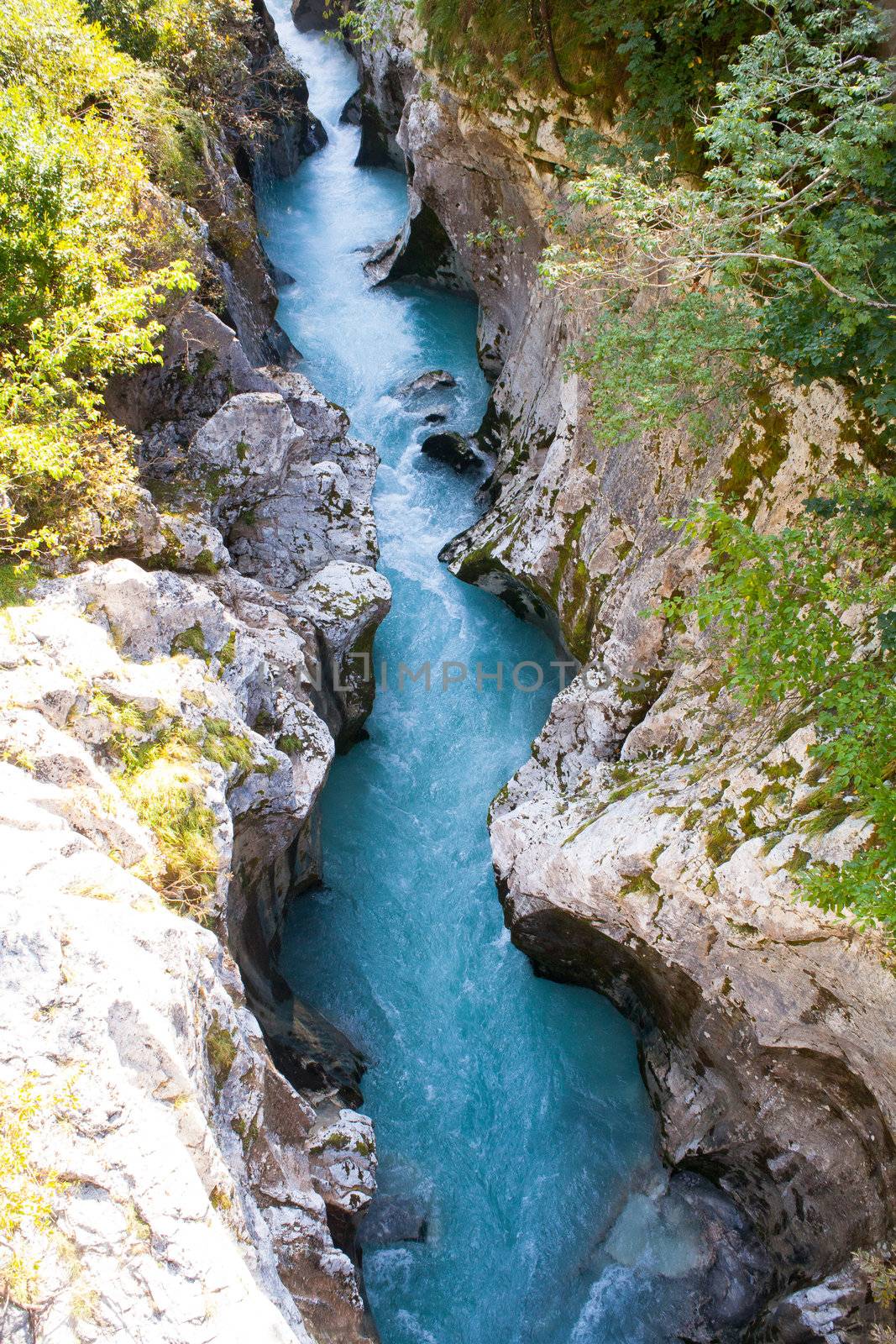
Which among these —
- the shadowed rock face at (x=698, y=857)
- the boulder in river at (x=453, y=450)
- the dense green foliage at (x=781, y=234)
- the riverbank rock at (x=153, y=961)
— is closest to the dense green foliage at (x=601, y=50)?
the dense green foliage at (x=781, y=234)

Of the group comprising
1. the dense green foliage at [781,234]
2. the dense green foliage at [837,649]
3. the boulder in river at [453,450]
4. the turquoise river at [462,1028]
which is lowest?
the turquoise river at [462,1028]

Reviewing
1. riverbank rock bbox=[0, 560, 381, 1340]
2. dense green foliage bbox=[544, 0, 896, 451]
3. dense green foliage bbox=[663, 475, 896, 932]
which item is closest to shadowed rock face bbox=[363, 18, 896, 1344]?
dense green foliage bbox=[663, 475, 896, 932]

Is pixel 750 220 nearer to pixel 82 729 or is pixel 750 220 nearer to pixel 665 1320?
pixel 82 729

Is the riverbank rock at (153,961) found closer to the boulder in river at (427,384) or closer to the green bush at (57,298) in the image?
the green bush at (57,298)

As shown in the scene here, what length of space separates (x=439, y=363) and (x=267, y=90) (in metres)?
11.6

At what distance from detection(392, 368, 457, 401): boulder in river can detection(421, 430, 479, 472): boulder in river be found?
70.1 inches

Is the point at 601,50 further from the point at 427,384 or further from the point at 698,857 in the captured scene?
the point at 698,857

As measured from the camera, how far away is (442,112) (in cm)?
1474

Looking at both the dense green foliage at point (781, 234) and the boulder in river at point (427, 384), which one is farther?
the boulder in river at point (427, 384)

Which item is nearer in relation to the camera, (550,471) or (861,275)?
(861,275)

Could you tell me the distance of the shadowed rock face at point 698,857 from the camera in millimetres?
7457

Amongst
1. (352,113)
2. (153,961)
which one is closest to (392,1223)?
(153,961)

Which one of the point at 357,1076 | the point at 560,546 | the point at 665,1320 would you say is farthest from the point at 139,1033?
the point at 560,546

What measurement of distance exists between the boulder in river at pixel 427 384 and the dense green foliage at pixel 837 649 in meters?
13.0
